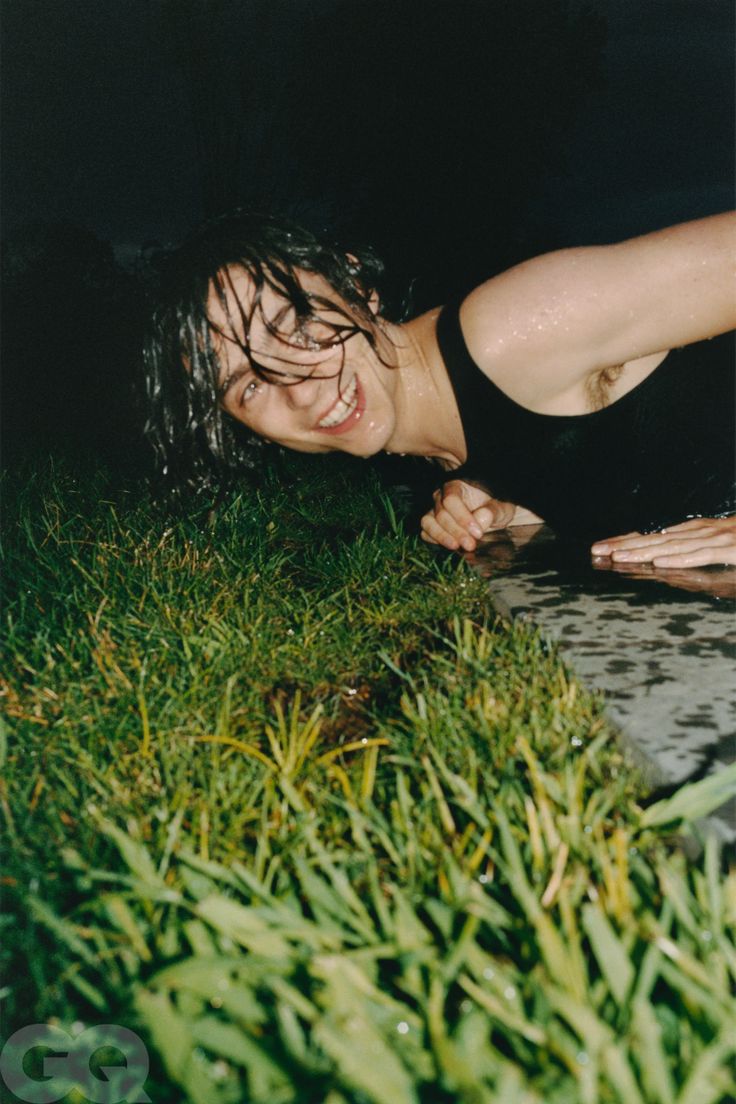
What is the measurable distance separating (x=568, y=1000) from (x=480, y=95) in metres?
10.9

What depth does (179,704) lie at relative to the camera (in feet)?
4.86

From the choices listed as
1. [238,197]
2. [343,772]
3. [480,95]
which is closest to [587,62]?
[480,95]

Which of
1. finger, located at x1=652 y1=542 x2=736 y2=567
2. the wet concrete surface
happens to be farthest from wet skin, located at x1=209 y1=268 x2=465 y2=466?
finger, located at x1=652 y1=542 x2=736 y2=567

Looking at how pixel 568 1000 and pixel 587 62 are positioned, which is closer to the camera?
pixel 568 1000

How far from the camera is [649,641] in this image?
5.10ft

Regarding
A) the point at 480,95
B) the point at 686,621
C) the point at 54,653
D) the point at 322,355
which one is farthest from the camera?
the point at 480,95

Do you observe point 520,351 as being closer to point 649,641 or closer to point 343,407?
point 343,407

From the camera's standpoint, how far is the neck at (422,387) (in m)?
2.49

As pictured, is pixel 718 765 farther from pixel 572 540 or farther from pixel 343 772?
pixel 572 540

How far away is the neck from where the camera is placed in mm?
2492

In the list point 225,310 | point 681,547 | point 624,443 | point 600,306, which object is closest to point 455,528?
point 624,443
